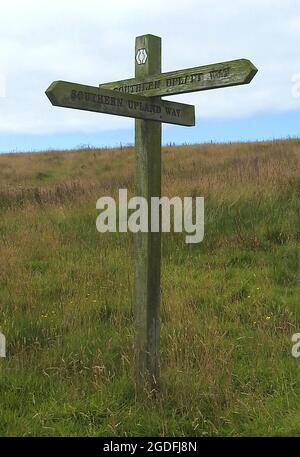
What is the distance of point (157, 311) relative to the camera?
3523 millimetres

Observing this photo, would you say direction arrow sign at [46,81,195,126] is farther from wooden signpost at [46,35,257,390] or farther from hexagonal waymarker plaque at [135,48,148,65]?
hexagonal waymarker plaque at [135,48,148,65]

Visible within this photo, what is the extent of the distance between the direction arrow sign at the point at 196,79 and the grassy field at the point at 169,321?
75.6 inches

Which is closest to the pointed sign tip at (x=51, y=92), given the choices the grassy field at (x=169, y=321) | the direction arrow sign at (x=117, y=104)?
the direction arrow sign at (x=117, y=104)

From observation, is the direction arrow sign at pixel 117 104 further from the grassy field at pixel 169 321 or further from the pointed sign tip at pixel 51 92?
the grassy field at pixel 169 321

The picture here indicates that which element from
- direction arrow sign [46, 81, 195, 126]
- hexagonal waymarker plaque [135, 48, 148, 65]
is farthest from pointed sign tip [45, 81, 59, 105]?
hexagonal waymarker plaque [135, 48, 148, 65]

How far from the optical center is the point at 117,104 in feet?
10.5

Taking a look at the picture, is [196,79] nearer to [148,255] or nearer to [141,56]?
[141,56]

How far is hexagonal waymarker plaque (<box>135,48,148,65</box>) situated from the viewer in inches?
139

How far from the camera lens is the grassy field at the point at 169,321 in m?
3.24

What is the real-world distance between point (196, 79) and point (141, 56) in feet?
1.88

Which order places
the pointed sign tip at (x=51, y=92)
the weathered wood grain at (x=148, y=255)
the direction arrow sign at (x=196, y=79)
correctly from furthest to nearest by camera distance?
the weathered wood grain at (x=148, y=255) → the direction arrow sign at (x=196, y=79) → the pointed sign tip at (x=51, y=92)

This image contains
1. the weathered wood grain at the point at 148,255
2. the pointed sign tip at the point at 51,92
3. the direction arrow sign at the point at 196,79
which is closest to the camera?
the pointed sign tip at the point at 51,92

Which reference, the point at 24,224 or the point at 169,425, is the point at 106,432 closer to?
the point at 169,425

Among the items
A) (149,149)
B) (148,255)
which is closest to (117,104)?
(149,149)
